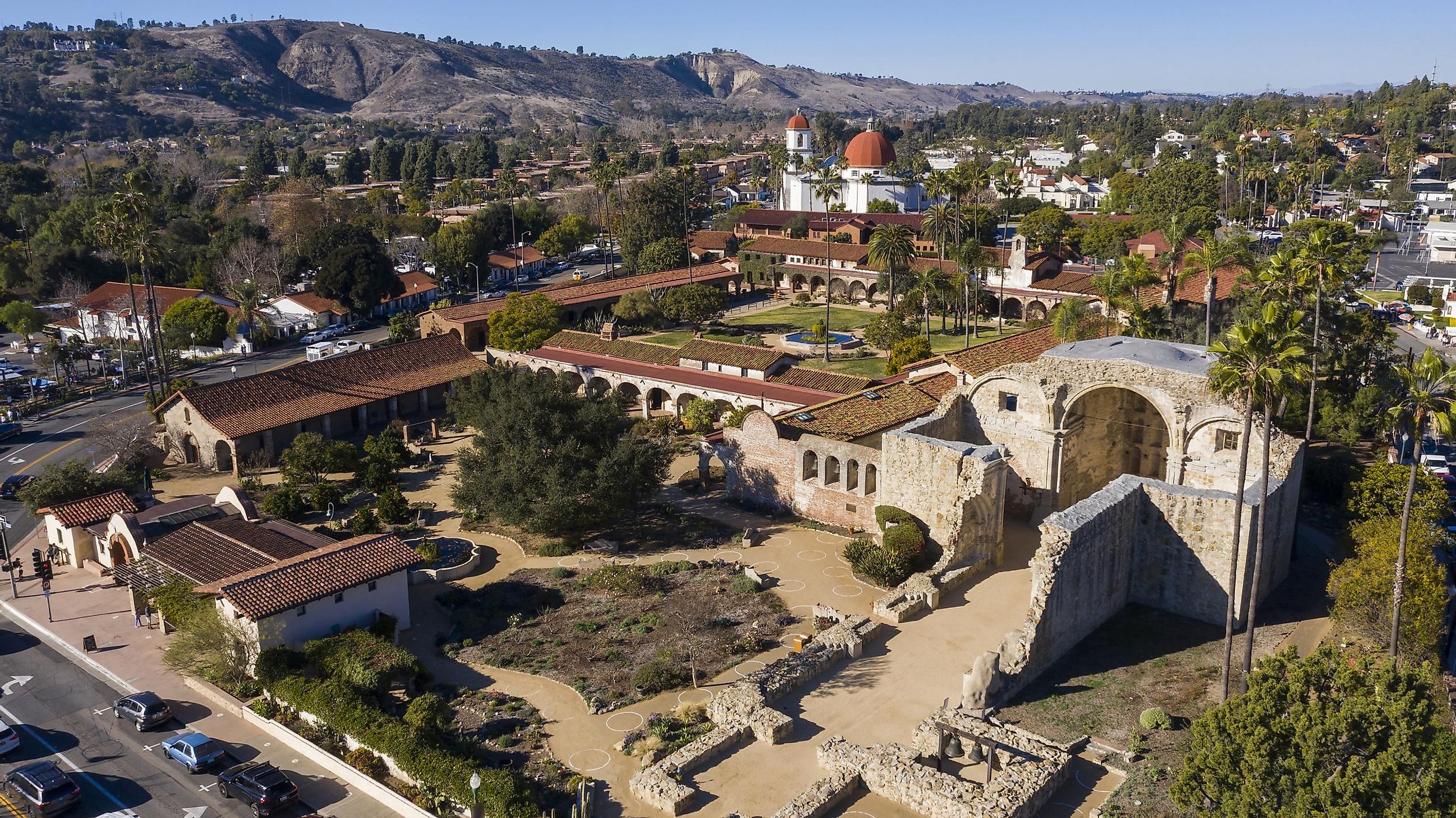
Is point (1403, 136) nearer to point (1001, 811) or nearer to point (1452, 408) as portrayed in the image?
point (1452, 408)

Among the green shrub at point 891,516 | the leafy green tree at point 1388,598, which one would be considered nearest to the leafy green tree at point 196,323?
the green shrub at point 891,516

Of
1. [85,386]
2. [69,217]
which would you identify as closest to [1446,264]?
[85,386]

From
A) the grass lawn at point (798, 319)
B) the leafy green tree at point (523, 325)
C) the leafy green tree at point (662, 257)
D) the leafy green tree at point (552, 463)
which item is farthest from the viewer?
the leafy green tree at point (662, 257)

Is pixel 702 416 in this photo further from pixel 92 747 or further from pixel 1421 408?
pixel 1421 408

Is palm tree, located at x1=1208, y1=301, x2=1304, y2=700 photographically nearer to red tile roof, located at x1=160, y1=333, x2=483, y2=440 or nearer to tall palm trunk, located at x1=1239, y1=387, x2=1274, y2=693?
tall palm trunk, located at x1=1239, y1=387, x2=1274, y2=693

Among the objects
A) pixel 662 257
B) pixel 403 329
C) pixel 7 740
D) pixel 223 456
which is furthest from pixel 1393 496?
pixel 662 257

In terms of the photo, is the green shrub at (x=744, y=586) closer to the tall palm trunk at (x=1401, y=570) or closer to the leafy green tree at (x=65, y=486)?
the tall palm trunk at (x=1401, y=570)

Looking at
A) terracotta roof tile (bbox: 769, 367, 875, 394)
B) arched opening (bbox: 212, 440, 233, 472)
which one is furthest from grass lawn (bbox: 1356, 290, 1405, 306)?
arched opening (bbox: 212, 440, 233, 472)

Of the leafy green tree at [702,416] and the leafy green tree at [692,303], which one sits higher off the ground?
the leafy green tree at [692,303]
